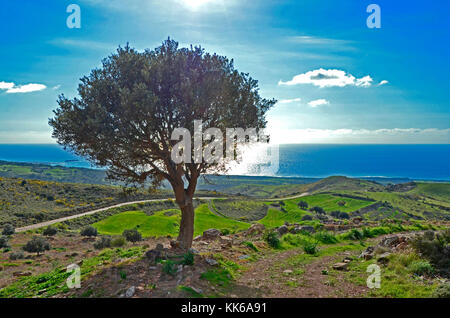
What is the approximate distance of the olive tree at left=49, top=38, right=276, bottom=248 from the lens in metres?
11.7

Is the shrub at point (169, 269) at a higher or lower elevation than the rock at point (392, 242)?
higher

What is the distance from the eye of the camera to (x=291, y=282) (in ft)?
35.0

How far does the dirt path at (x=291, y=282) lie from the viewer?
927 centimetres

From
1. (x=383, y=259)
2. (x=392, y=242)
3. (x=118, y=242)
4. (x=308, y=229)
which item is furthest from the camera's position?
(x=308, y=229)

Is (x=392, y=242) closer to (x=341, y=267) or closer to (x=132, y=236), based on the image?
(x=341, y=267)

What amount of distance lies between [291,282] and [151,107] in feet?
32.1

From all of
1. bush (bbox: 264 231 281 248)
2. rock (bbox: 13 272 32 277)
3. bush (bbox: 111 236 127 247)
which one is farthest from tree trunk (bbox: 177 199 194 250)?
bush (bbox: 111 236 127 247)

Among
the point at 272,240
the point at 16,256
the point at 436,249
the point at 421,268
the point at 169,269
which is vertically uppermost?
the point at 169,269

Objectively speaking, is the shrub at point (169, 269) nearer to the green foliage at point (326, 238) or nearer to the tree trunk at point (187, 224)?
the tree trunk at point (187, 224)

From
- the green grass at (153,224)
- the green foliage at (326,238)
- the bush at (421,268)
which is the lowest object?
the green grass at (153,224)

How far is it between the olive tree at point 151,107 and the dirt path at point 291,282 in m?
6.20

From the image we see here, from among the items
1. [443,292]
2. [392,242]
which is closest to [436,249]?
[392,242]

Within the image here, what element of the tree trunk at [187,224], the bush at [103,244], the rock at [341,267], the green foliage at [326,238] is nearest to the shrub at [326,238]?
the green foliage at [326,238]
